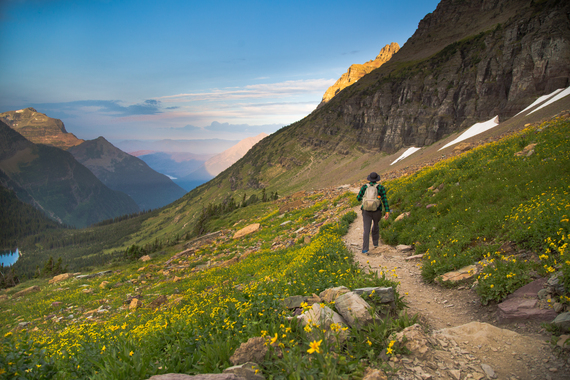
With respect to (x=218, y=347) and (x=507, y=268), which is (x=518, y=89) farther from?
(x=218, y=347)

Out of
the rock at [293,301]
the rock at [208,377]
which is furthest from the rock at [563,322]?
the rock at [208,377]

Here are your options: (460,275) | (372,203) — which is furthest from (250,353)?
(372,203)

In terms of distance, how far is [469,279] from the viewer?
7172 mm

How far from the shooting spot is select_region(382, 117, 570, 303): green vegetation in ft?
20.5

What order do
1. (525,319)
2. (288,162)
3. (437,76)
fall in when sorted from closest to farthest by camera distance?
(525,319), (437,76), (288,162)

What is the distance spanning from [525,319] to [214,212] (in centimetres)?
9653

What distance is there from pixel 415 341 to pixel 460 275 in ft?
13.1

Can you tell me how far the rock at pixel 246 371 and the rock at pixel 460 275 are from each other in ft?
20.0

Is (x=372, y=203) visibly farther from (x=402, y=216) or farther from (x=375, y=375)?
(x=375, y=375)

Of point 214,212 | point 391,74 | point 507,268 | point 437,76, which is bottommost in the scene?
point 214,212

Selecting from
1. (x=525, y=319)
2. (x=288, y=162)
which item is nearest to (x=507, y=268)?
(x=525, y=319)

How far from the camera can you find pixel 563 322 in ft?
14.3

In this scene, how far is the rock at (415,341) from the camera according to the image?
4418 millimetres

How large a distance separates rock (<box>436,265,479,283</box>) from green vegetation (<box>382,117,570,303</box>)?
0.30m
